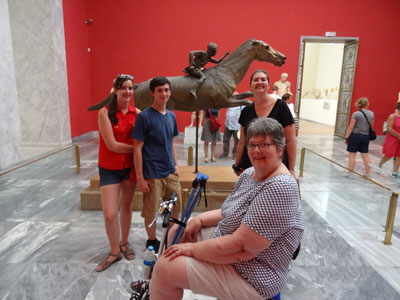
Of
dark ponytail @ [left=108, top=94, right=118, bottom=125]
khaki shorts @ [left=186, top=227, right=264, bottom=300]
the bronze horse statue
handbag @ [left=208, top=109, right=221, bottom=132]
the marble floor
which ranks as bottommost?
the marble floor

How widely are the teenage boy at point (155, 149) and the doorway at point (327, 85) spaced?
821 cm

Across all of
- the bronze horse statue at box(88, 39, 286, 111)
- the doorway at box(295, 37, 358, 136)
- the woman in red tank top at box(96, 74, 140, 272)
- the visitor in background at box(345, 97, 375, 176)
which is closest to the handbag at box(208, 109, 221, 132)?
the bronze horse statue at box(88, 39, 286, 111)

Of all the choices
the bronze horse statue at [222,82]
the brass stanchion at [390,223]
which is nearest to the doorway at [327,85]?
the bronze horse statue at [222,82]

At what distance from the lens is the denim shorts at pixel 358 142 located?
17.1 feet

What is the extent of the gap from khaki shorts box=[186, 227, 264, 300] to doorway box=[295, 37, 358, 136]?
9.12 m

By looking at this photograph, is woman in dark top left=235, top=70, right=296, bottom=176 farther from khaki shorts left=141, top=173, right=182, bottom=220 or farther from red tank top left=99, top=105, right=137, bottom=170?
red tank top left=99, top=105, right=137, bottom=170

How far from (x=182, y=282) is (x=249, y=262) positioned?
0.35m

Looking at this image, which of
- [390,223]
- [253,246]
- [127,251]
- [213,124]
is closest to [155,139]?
[127,251]

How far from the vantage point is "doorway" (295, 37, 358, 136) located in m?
9.82

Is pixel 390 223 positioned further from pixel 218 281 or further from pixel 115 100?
pixel 115 100

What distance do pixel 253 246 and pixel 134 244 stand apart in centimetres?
201

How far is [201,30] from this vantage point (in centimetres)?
938

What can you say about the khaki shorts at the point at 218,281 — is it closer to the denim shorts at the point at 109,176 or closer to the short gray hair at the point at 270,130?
the short gray hair at the point at 270,130

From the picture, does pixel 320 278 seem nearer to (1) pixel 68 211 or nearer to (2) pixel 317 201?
(2) pixel 317 201
